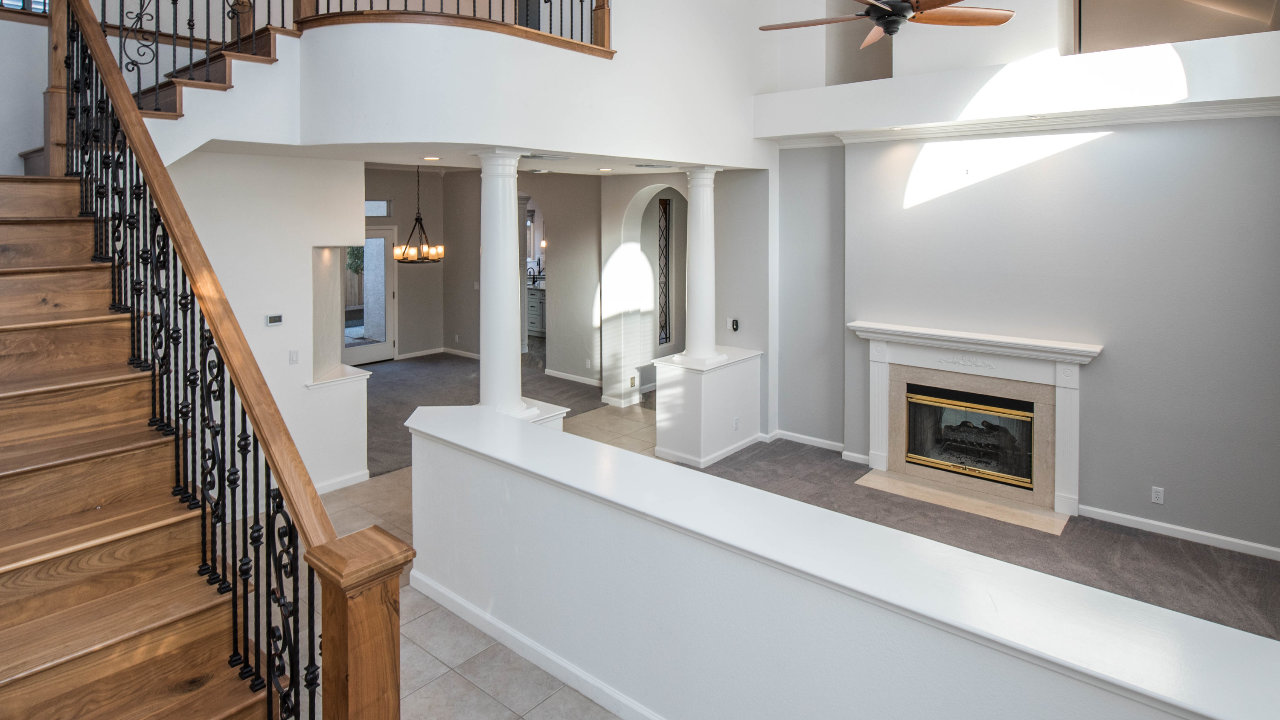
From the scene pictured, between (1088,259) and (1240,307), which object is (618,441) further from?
(1240,307)

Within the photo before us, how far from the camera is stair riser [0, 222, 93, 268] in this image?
3.05 metres

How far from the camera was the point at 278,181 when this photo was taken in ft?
18.6

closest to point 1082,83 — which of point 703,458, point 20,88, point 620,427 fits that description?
point 703,458

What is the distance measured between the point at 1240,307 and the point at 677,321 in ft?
21.7

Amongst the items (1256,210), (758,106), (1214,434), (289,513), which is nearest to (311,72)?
(289,513)

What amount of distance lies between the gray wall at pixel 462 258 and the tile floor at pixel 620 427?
12.6ft

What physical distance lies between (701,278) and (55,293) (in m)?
5.57

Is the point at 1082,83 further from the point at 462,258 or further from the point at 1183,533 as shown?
the point at 462,258

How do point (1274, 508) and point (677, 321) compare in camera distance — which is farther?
point (677, 321)

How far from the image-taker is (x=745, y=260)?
792cm

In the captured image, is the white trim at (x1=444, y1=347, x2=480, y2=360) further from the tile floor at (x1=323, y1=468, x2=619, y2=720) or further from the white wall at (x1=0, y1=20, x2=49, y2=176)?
the tile floor at (x1=323, y1=468, x2=619, y2=720)

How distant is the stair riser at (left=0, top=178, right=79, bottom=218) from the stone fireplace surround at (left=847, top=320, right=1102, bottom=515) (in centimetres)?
589

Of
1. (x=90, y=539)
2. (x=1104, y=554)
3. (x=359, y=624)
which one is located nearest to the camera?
(x=359, y=624)

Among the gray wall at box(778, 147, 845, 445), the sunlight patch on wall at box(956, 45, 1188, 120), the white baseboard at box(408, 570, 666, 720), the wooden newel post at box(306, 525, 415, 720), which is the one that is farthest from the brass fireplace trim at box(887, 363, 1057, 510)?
the wooden newel post at box(306, 525, 415, 720)
